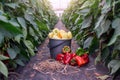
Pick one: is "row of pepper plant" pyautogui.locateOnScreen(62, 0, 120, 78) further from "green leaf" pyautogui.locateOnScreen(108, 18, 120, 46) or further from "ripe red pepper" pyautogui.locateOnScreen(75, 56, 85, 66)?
"ripe red pepper" pyautogui.locateOnScreen(75, 56, 85, 66)

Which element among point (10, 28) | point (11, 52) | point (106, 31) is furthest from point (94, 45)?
point (10, 28)

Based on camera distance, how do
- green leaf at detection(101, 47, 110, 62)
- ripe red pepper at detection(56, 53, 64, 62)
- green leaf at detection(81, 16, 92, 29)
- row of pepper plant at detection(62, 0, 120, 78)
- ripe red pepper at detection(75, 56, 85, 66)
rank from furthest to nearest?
ripe red pepper at detection(56, 53, 64, 62) → ripe red pepper at detection(75, 56, 85, 66) → green leaf at detection(81, 16, 92, 29) → green leaf at detection(101, 47, 110, 62) → row of pepper plant at detection(62, 0, 120, 78)

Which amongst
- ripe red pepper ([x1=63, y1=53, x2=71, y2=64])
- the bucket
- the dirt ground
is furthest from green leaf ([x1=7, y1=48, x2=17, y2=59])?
the bucket

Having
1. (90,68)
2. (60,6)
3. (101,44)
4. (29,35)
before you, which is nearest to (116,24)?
(101,44)

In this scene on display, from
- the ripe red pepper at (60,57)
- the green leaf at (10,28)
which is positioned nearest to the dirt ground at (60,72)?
the ripe red pepper at (60,57)

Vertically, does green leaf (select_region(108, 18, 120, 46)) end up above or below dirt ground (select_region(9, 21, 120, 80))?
above

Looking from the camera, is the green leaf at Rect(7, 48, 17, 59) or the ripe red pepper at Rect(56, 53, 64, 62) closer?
the green leaf at Rect(7, 48, 17, 59)

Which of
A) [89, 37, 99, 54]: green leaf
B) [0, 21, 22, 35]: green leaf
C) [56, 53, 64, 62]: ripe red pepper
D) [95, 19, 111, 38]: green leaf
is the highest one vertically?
[0, 21, 22, 35]: green leaf

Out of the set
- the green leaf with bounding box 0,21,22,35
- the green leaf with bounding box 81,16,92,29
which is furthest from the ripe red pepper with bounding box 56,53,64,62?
the green leaf with bounding box 0,21,22,35

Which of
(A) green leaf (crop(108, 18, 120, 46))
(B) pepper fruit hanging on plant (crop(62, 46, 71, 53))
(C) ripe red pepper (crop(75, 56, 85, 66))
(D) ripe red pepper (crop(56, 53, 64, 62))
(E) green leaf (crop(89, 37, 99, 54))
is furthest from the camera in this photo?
(B) pepper fruit hanging on plant (crop(62, 46, 71, 53))

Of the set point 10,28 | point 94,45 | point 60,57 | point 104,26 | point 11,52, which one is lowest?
point 60,57

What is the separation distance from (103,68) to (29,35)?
78 cm

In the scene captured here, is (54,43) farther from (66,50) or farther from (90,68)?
(90,68)

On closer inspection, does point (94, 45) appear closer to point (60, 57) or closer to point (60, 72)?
point (60, 72)
